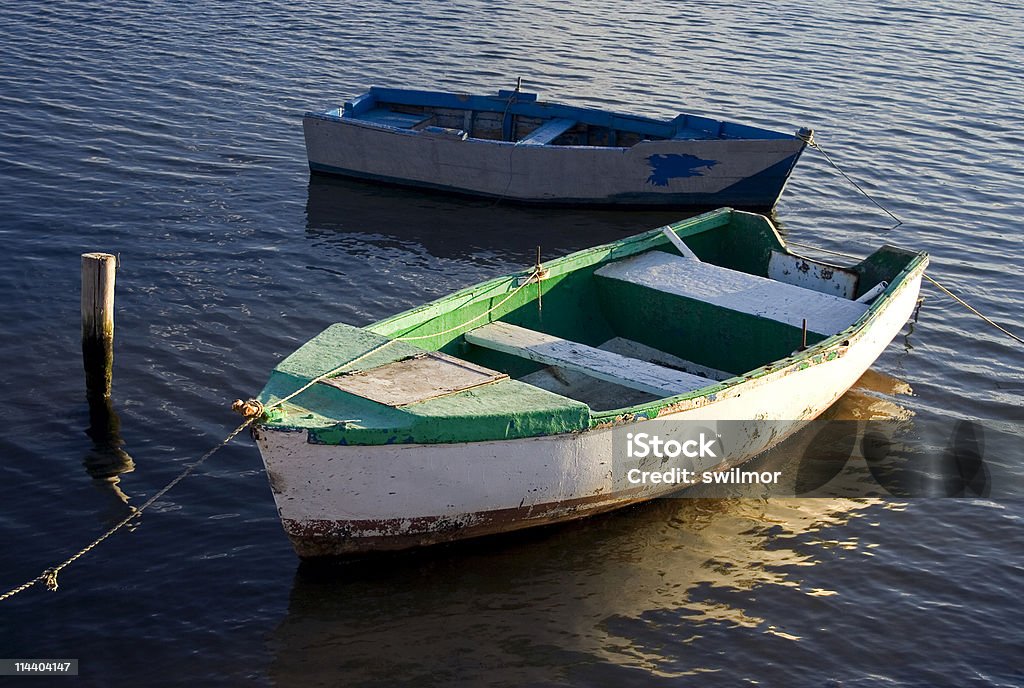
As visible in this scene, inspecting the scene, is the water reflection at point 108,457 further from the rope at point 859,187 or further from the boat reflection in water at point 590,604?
the rope at point 859,187

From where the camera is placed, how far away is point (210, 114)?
19.1 metres

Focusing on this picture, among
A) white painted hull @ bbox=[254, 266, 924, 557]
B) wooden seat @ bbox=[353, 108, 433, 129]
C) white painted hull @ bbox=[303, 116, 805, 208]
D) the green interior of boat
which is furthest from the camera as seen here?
wooden seat @ bbox=[353, 108, 433, 129]

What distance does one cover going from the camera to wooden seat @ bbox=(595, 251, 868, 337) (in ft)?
35.4

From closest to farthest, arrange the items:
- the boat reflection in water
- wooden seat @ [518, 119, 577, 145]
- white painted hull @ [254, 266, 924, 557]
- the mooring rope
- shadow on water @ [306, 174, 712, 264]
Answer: the mooring rope < white painted hull @ [254, 266, 924, 557] < the boat reflection in water < shadow on water @ [306, 174, 712, 264] < wooden seat @ [518, 119, 577, 145]

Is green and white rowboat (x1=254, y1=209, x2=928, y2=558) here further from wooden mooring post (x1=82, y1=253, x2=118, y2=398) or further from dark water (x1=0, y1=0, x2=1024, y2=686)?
wooden mooring post (x1=82, y1=253, x2=118, y2=398)

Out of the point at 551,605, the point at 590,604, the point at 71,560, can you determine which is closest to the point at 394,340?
the point at 551,605

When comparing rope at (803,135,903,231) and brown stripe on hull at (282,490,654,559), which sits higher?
rope at (803,135,903,231)

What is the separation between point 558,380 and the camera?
33.4 ft

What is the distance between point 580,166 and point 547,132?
94cm

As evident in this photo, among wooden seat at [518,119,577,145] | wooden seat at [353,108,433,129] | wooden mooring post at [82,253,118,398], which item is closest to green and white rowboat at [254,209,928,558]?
wooden mooring post at [82,253,118,398]

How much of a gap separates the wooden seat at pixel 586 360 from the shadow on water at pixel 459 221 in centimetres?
493

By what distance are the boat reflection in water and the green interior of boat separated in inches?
48.5

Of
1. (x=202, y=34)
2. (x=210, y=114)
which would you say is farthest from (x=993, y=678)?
(x=202, y=34)

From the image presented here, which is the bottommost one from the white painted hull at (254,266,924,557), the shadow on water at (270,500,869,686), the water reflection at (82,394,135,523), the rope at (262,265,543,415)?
the shadow on water at (270,500,869,686)
